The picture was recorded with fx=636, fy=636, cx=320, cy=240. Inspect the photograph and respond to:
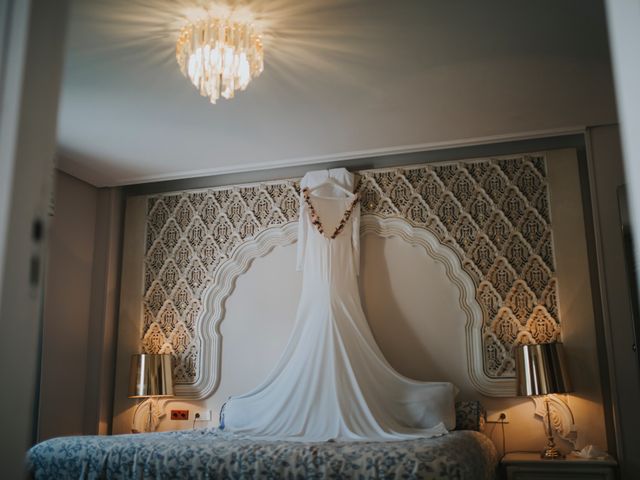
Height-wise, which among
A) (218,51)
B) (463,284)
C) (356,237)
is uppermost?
(218,51)

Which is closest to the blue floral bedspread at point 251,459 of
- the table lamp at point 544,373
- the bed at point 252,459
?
the bed at point 252,459

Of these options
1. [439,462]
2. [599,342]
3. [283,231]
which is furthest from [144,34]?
[599,342]

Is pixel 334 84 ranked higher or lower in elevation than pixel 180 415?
higher

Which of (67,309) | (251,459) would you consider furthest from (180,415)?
(251,459)

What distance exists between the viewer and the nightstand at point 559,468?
4.09m

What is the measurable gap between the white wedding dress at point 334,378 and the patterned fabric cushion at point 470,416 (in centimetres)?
12

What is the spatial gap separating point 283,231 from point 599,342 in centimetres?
267

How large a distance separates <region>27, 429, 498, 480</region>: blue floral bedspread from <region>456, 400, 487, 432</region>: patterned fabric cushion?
0.68 m

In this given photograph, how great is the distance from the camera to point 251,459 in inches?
132

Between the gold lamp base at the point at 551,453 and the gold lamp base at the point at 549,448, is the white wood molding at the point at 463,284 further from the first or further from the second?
the gold lamp base at the point at 551,453

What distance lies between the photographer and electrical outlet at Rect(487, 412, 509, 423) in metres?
4.70

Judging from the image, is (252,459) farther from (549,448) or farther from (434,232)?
(434,232)

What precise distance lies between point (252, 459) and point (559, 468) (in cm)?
210

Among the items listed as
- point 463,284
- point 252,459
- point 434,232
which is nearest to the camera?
point 252,459
